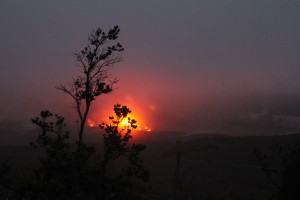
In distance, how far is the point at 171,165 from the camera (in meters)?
25.3

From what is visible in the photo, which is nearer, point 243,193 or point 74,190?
point 74,190

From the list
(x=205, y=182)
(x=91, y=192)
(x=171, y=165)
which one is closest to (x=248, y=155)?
(x=171, y=165)

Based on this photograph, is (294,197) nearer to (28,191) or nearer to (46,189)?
(46,189)

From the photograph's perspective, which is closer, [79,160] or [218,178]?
[79,160]

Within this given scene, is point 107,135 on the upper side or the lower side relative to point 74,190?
upper

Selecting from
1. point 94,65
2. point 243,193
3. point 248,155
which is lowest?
point 243,193

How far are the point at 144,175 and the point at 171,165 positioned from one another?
1517 centimetres

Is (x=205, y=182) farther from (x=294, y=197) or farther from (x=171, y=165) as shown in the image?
(x=294, y=197)

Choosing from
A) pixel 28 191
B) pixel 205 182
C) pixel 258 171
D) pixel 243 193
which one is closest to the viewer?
pixel 28 191

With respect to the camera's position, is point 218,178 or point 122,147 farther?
point 218,178

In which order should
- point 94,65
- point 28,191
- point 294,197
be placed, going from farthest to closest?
point 28,191, point 94,65, point 294,197

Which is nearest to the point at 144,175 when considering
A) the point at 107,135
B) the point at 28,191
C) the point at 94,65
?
the point at 107,135

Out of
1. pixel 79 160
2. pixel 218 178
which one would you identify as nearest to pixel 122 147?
pixel 79 160

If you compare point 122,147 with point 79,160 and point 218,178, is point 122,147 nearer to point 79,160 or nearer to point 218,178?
point 79,160
